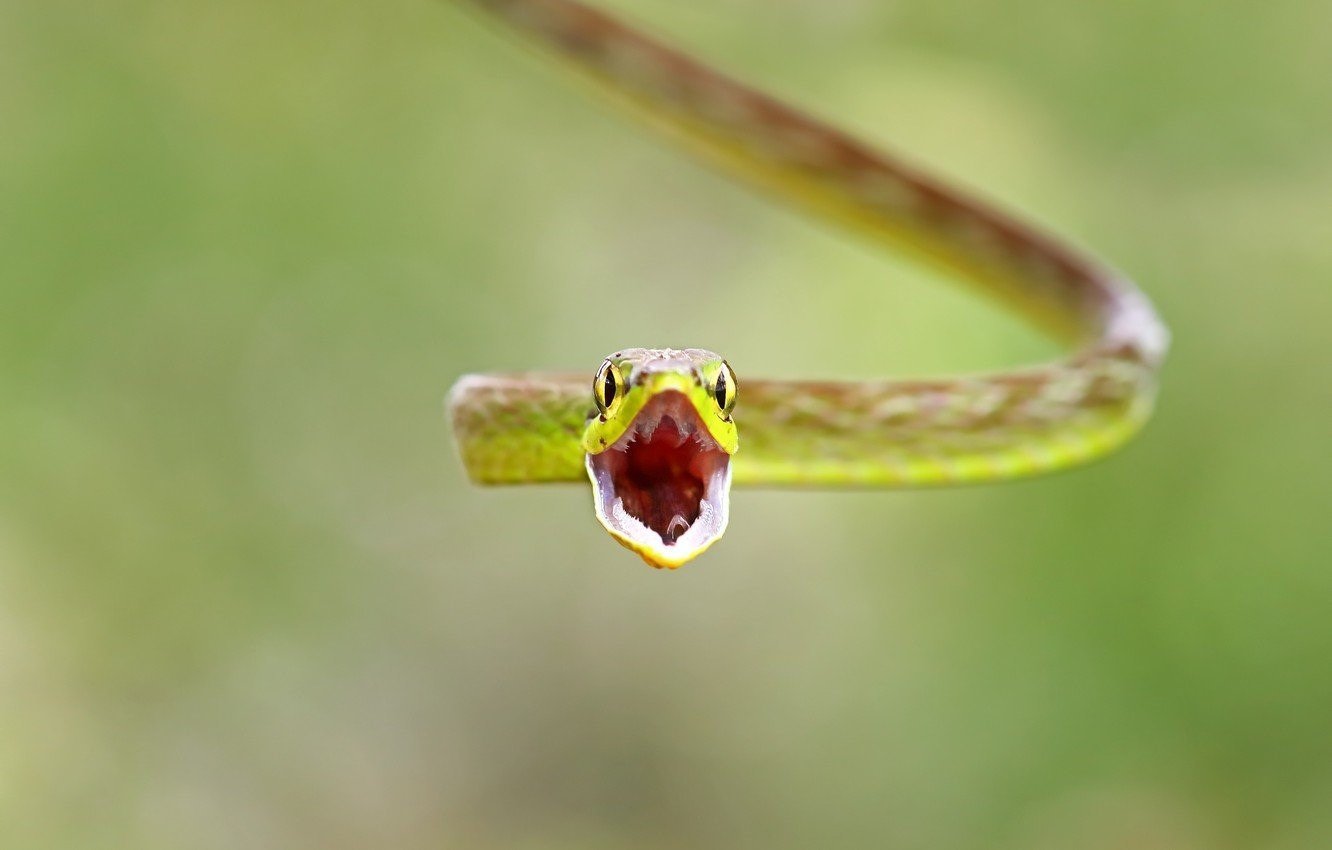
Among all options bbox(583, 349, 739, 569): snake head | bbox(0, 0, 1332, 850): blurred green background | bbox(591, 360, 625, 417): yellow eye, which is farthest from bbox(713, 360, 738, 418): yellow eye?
bbox(0, 0, 1332, 850): blurred green background

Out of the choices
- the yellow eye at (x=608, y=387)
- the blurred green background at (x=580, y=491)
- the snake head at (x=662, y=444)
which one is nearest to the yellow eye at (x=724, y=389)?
the snake head at (x=662, y=444)

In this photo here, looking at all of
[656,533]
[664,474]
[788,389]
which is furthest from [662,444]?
[788,389]

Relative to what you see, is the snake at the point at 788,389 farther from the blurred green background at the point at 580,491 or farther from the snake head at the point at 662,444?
the blurred green background at the point at 580,491

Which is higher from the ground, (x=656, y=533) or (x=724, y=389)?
(x=724, y=389)

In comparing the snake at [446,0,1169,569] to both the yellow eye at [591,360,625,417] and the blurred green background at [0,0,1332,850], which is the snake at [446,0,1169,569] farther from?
the blurred green background at [0,0,1332,850]

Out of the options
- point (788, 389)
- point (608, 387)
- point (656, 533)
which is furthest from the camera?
point (788, 389)

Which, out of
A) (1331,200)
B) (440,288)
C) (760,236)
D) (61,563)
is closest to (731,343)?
(760,236)

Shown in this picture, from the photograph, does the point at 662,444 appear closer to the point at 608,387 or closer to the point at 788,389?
the point at 608,387
